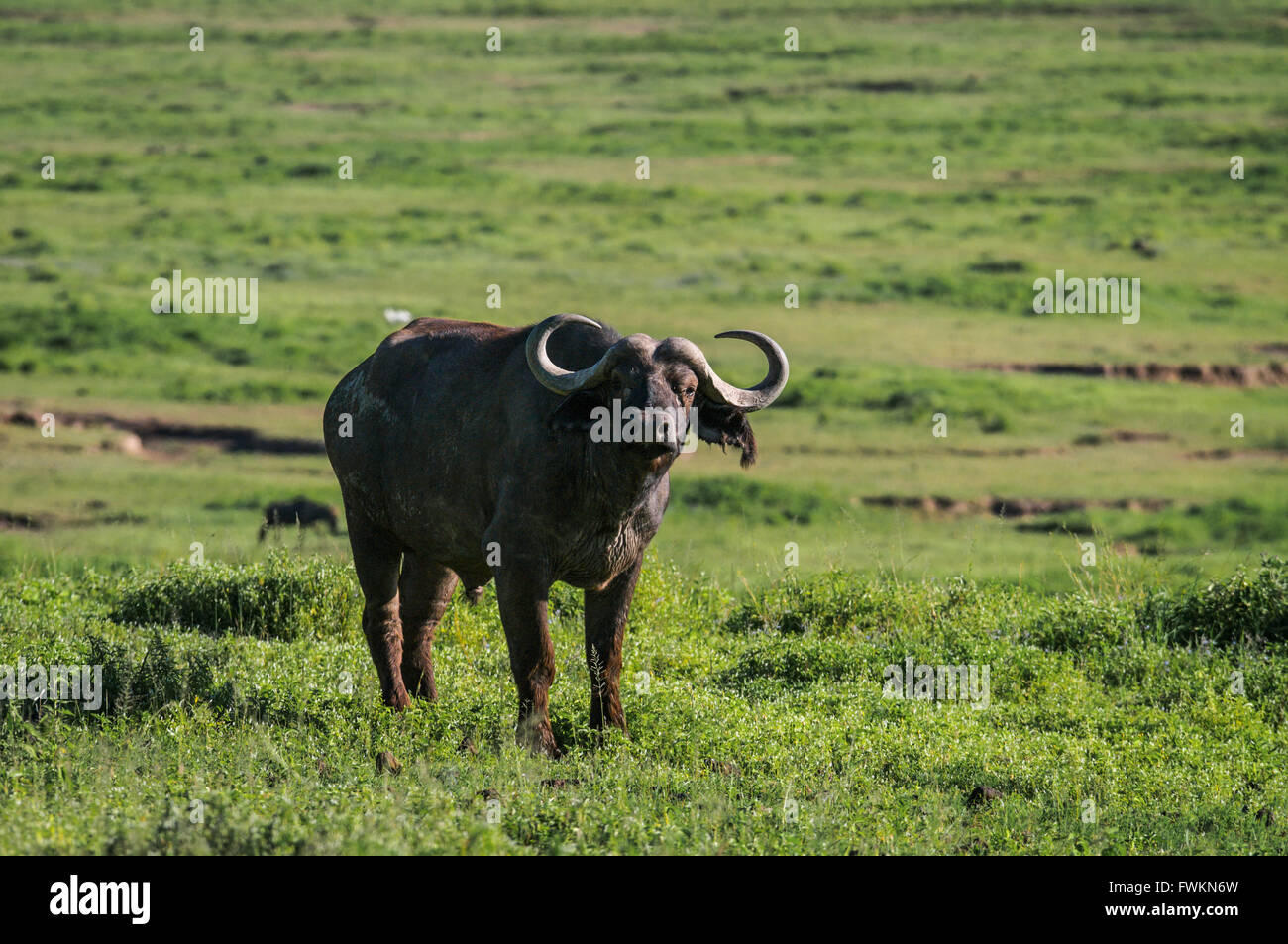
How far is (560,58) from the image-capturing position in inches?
2178

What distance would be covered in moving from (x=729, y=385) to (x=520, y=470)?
118 centimetres

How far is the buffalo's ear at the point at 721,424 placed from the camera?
902cm

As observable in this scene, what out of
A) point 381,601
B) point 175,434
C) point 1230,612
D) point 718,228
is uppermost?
point 718,228

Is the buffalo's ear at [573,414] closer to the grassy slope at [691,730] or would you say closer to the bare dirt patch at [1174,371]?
the grassy slope at [691,730]

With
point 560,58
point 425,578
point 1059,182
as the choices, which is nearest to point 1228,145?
point 1059,182

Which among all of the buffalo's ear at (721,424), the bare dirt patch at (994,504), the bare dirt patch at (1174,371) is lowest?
the bare dirt patch at (994,504)

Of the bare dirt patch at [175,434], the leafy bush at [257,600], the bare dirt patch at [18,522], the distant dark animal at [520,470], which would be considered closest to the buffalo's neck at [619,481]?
the distant dark animal at [520,470]

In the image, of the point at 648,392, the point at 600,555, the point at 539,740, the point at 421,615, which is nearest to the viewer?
the point at 648,392

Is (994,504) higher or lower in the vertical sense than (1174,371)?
lower

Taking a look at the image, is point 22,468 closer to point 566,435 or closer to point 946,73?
point 566,435

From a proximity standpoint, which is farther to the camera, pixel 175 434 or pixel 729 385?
pixel 175 434

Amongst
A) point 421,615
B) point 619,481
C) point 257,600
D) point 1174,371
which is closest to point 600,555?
point 619,481

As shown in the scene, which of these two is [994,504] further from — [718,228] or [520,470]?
[718,228]

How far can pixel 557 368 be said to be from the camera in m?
8.71
